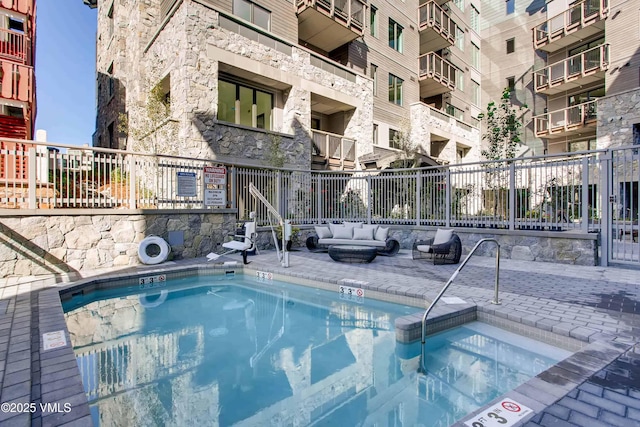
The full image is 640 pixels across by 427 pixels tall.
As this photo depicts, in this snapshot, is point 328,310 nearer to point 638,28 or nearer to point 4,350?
point 4,350

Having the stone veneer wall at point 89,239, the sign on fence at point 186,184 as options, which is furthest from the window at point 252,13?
the stone veneer wall at point 89,239

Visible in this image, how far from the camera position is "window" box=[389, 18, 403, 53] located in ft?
62.1

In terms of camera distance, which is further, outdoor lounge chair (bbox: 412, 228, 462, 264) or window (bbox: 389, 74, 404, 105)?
window (bbox: 389, 74, 404, 105)

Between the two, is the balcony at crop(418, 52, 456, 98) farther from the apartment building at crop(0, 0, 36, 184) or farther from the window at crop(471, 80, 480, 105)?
the apartment building at crop(0, 0, 36, 184)

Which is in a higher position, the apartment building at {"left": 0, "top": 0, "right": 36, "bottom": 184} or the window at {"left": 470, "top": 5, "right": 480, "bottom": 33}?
the window at {"left": 470, "top": 5, "right": 480, "bottom": 33}

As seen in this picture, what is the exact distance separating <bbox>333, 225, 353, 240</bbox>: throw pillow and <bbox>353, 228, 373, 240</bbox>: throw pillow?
0.65ft

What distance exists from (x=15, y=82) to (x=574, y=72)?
85.8 ft

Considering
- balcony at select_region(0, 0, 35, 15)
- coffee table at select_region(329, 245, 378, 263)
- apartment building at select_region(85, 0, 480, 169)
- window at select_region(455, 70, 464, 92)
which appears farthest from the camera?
window at select_region(455, 70, 464, 92)

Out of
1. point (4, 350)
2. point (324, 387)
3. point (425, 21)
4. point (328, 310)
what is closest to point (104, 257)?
point (4, 350)

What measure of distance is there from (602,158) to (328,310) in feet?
22.2

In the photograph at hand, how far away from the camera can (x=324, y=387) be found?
317 centimetres

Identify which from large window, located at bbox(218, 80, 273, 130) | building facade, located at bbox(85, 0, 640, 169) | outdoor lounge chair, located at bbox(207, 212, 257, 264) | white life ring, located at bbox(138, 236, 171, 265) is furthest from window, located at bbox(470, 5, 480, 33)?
white life ring, located at bbox(138, 236, 171, 265)

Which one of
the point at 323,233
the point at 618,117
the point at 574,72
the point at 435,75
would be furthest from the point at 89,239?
the point at 574,72

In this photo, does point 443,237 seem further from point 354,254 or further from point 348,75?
point 348,75
